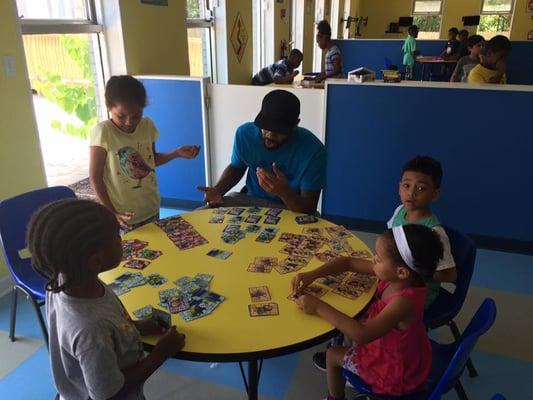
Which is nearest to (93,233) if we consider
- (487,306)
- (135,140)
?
(487,306)

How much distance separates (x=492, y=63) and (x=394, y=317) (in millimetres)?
3224

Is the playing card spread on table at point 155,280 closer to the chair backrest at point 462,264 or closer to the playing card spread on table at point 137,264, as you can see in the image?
the playing card spread on table at point 137,264

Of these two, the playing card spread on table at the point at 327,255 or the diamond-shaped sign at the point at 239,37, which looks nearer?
the playing card spread on table at the point at 327,255

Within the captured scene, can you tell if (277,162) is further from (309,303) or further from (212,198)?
(309,303)

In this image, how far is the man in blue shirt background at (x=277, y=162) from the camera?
2086 mm

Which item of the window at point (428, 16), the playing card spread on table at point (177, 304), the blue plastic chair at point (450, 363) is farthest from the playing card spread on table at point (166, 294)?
the window at point (428, 16)

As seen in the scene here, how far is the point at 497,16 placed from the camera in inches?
503

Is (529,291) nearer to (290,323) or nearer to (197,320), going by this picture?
(290,323)

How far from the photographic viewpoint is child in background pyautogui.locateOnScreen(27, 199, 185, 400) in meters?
0.96

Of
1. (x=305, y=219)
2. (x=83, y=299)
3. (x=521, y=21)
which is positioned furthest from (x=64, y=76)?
(x=521, y=21)

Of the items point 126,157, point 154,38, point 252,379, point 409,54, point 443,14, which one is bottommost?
point 252,379

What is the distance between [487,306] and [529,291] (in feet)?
5.82

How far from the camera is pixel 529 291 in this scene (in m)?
2.75

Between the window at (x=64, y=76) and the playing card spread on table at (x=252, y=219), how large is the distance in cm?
175
